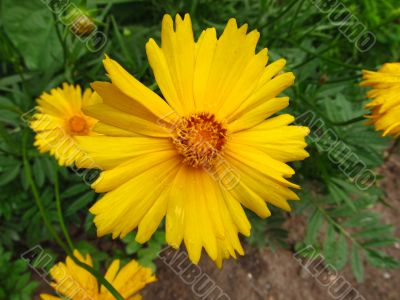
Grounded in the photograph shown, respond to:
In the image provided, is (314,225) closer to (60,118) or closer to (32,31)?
(60,118)

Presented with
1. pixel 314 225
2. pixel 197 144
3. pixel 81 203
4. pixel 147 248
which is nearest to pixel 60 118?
pixel 81 203

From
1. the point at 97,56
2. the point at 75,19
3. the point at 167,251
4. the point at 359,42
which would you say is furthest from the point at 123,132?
the point at 359,42

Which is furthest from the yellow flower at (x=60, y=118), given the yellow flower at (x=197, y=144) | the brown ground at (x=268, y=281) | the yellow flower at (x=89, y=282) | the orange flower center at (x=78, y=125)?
the brown ground at (x=268, y=281)

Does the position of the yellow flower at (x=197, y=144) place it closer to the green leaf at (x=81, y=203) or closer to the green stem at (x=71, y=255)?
the green stem at (x=71, y=255)

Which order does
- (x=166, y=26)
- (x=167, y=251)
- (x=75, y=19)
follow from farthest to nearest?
(x=167, y=251) → (x=75, y=19) → (x=166, y=26)

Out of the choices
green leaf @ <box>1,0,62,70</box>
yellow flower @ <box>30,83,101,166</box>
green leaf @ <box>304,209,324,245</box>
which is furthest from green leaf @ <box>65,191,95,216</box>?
green leaf @ <box>304,209,324,245</box>

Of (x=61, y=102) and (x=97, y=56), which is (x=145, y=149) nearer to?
(x=61, y=102)
